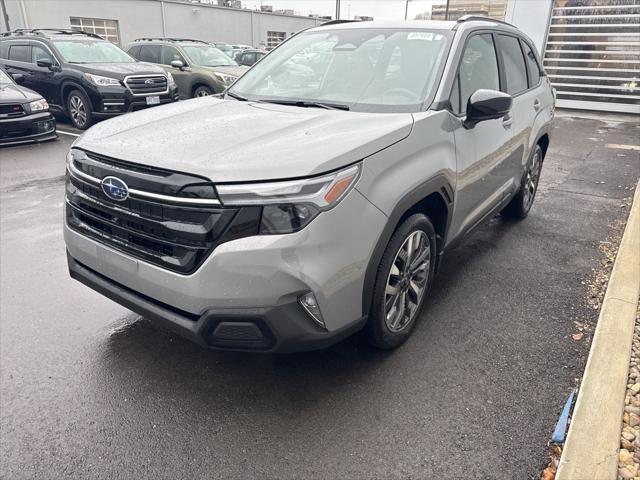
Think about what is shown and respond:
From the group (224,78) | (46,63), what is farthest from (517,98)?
(46,63)

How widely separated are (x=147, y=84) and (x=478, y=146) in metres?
8.47

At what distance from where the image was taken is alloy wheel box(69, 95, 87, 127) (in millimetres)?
9961

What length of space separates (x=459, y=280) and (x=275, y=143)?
2.16 m

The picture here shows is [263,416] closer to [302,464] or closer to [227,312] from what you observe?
[302,464]

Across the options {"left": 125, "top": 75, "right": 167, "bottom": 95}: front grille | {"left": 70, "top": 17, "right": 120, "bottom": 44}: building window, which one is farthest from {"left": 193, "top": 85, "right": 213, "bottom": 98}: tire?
{"left": 70, "top": 17, "right": 120, "bottom": 44}: building window

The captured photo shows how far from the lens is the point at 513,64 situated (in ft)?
14.3

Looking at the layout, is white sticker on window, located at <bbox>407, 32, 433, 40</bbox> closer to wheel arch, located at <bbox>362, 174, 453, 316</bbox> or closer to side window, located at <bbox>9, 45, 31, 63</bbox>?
wheel arch, located at <bbox>362, 174, 453, 316</bbox>

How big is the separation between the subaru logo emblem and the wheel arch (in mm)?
1188

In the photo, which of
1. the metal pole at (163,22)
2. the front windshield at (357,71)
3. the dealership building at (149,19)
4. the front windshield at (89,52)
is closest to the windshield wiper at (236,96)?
the front windshield at (357,71)

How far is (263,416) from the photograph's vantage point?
2438 millimetres

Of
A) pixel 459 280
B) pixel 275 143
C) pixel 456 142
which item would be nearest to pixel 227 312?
pixel 275 143

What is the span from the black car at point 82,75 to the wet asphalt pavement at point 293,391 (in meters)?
6.47

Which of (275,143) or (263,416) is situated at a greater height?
(275,143)

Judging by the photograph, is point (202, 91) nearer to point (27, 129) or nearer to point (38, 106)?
point (38, 106)
